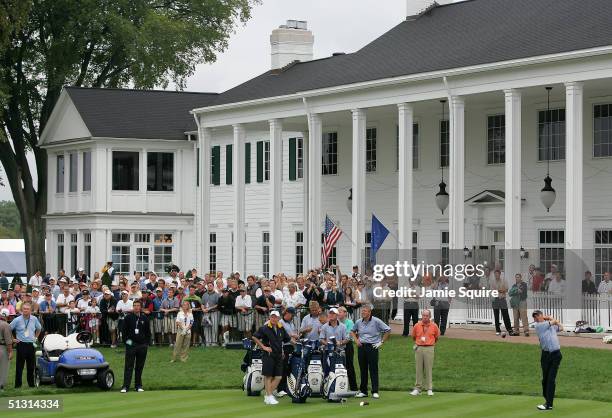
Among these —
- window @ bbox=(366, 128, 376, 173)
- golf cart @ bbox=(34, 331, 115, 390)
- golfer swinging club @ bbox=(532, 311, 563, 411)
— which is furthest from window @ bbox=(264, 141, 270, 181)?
golfer swinging club @ bbox=(532, 311, 563, 411)

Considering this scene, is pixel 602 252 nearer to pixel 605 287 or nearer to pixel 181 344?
pixel 605 287

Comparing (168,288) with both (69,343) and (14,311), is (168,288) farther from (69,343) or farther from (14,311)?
(69,343)

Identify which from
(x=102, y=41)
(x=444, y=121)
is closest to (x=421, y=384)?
(x=444, y=121)

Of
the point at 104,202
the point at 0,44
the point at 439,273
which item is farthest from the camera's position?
the point at 104,202

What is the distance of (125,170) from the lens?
184 feet

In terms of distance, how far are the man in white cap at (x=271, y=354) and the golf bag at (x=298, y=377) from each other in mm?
317

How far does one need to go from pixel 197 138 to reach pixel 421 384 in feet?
102

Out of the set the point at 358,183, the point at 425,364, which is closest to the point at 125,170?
the point at 358,183

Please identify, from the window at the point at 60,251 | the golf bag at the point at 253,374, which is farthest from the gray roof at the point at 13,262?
the golf bag at the point at 253,374

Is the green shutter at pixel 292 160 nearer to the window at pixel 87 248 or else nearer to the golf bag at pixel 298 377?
the window at pixel 87 248

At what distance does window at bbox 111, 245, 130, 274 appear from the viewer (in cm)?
5512

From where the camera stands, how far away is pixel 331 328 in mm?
26266

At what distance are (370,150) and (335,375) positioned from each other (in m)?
23.3

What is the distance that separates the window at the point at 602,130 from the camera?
1531 inches
